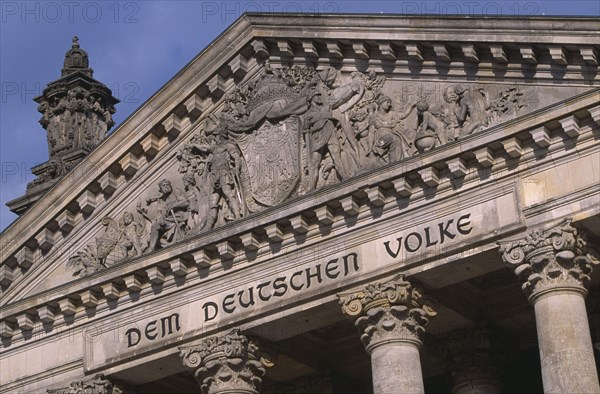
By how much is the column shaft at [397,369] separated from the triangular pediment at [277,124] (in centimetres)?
319

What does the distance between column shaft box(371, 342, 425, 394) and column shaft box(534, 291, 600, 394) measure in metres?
2.78

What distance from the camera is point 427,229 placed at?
2977 centimetres

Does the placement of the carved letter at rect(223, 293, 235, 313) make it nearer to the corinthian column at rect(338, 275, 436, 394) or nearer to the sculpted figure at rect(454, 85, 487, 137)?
the corinthian column at rect(338, 275, 436, 394)

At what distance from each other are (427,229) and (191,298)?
5.62m

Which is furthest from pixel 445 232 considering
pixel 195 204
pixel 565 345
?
pixel 195 204

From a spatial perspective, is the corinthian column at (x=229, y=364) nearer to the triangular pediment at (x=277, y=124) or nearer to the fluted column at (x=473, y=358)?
the triangular pediment at (x=277, y=124)

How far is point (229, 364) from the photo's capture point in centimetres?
3145

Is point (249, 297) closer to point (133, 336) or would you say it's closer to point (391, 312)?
point (133, 336)

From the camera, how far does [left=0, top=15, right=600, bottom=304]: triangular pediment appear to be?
29844 millimetres

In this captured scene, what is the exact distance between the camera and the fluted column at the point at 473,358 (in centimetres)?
3228

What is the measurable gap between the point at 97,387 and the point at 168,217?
388 cm

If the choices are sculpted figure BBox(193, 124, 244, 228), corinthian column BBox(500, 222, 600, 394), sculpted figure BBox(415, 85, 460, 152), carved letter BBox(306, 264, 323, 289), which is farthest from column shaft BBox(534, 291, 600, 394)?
sculpted figure BBox(193, 124, 244, 228)

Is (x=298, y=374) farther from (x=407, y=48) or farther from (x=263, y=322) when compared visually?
(x=407, y=48)

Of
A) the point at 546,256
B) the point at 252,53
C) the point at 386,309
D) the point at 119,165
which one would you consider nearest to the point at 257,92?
the point at 252,53
